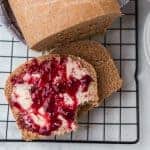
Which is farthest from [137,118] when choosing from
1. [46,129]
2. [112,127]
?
[46,129]

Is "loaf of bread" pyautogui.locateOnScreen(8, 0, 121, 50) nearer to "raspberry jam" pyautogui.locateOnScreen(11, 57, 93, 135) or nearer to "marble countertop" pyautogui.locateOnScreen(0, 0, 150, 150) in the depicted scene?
"raspberry jam" pyautogui.locateOnScreen(11, 57, 93, 135)

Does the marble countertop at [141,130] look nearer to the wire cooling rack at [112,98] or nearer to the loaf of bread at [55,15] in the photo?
the wire cooling rack at [112,98]

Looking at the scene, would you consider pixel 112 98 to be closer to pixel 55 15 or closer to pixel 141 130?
pixel 141 130

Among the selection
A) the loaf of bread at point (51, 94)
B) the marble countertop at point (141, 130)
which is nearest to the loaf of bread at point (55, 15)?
the loaf of bread at point (51, 94)

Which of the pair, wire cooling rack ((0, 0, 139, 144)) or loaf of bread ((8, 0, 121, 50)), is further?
wire cooling rack ((0, 0, 139, 144))

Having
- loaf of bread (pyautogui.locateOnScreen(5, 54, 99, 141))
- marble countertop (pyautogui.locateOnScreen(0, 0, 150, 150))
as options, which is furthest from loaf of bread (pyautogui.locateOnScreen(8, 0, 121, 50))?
marble countertop (pyautogui.locateOnScreen(0, 0, 150, 150))

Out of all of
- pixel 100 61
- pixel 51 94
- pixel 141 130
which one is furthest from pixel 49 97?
pixel 141 130
